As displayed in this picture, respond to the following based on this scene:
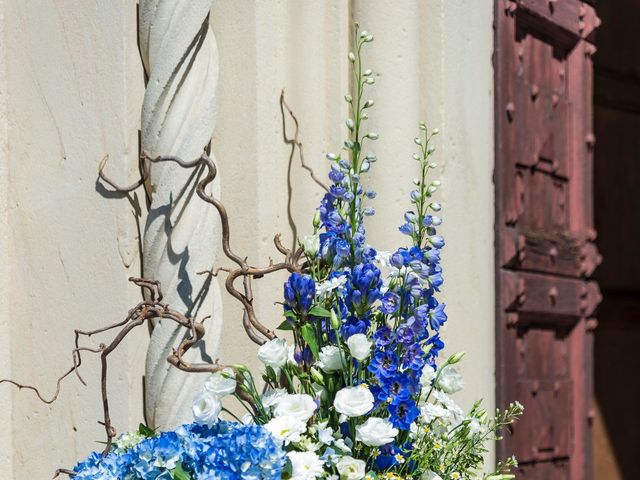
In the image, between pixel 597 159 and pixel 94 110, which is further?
pixel 597 159

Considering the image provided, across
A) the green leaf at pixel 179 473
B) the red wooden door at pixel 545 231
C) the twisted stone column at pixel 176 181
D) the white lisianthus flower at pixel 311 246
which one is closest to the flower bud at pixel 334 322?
the white lisianthus flower at pixel 311 246

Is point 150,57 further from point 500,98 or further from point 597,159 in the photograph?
point 597,159

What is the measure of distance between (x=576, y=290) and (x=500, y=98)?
2.00 feet

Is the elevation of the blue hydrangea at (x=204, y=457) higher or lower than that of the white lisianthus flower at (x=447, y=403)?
lower

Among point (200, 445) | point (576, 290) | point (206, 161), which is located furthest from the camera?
point (576, 290)

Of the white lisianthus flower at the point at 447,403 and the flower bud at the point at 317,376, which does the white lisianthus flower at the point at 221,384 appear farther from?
the white lisianthus flower at the point at 447,403

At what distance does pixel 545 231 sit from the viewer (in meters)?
2.86

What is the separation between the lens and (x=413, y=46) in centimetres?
231

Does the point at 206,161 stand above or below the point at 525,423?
above

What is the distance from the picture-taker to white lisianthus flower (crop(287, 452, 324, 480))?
1.19m

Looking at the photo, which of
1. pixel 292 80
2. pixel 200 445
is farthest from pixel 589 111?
pixel 200 445

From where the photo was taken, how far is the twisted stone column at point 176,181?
1.94 metres

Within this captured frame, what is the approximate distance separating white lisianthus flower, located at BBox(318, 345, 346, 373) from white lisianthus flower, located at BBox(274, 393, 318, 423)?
0.06 meters

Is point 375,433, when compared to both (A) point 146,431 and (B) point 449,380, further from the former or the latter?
(A) point 146,431
